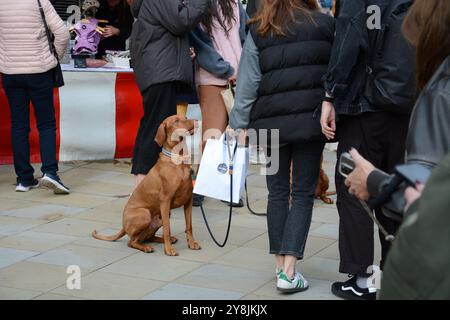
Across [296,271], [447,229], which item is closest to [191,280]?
[296,271]

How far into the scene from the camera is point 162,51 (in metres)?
6.33

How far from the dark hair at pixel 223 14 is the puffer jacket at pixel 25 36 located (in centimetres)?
137

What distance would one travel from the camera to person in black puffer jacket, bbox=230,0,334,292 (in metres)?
4.69

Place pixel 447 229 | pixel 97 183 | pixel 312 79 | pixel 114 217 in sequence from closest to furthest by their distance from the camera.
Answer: pixel 447 229 → pixel 312 79 → pixel 114 217 → pixel 97 183

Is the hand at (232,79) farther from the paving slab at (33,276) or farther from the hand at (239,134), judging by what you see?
the paving slab at (33,276)

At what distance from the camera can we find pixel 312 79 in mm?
4711

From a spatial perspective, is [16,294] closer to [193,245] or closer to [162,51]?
[193,245]

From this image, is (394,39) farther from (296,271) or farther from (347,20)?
(296,271)

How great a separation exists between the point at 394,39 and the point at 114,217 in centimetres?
314

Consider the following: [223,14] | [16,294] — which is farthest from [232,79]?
[16,294]

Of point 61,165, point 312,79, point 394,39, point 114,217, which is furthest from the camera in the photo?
point 61,165

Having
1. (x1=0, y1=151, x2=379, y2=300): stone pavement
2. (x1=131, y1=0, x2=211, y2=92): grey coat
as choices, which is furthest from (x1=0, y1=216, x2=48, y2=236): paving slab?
(x1=131, y1=0, x2=211, y2=92): grey coat

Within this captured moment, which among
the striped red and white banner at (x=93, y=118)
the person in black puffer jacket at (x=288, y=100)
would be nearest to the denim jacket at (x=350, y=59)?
the person in black puffer jacket at (x=288, y=100)

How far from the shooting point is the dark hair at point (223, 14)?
675cm
